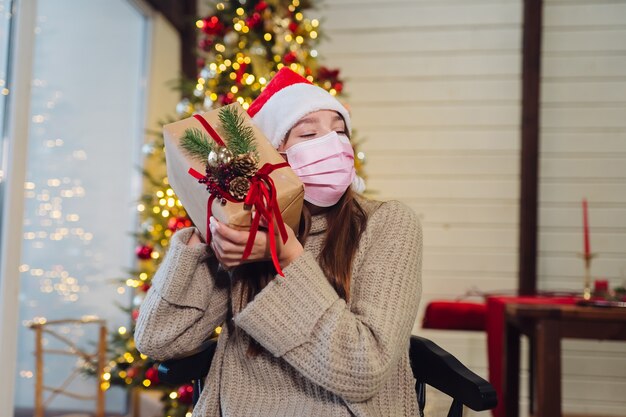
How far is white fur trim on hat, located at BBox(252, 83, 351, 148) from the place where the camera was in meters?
1.44

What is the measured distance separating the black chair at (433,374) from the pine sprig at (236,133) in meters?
0.48

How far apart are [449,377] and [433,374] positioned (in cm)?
7

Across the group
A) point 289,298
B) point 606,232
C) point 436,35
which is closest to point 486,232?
→ point 606,232

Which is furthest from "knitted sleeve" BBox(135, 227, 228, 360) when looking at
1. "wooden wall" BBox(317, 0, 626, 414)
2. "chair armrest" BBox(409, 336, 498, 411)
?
"wooden wall" BBox(317, 0, 626, 414)

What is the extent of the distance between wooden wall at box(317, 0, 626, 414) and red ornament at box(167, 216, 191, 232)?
167cm

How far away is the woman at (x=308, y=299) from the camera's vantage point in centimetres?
117

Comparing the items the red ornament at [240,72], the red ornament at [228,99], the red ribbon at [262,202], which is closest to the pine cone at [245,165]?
the red ribbon at [262,202]

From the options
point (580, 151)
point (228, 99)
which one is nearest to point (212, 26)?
point (228, 99)

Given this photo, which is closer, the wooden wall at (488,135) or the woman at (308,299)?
the woman at (308,299)

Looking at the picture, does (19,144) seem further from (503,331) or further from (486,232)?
(486,232)

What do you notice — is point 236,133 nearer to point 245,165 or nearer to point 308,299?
point 245,165

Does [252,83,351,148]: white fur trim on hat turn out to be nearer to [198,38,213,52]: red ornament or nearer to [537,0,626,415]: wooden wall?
[198,38,213,52]: red ornament

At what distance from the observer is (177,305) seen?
4.49 feet

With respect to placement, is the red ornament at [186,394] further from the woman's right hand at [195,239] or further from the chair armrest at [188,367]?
the woman's right hand at [195,239]
